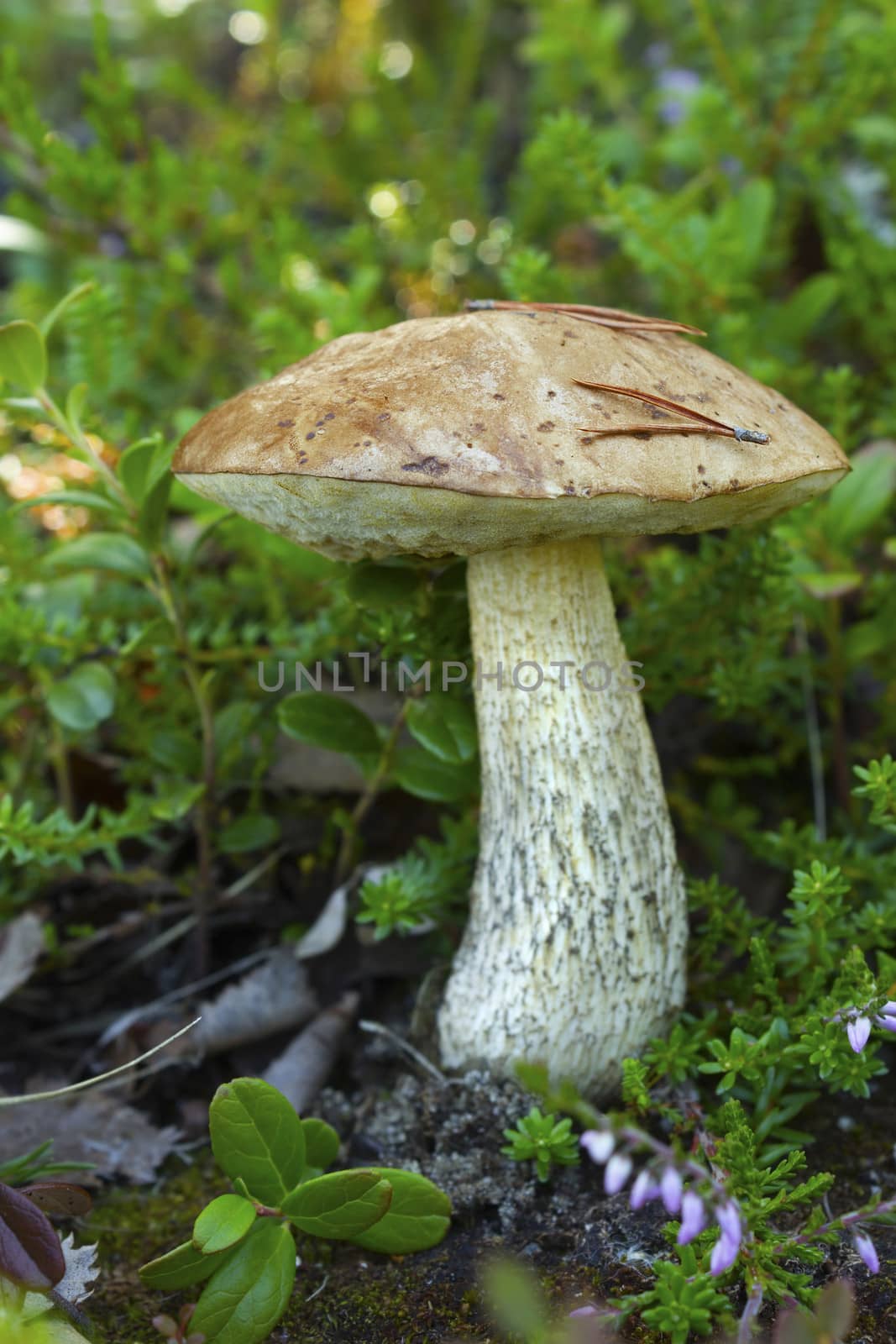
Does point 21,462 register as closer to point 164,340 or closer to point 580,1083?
point 164,340

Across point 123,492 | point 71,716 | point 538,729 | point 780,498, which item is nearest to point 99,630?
point 71,716

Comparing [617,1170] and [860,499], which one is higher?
[860,499]

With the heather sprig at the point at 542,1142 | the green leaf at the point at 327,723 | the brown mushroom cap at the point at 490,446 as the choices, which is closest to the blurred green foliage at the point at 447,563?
the green leaf at the point at 327,723

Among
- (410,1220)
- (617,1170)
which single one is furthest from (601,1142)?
(410,1220)

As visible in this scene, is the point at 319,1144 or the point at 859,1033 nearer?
the point at 859,1033

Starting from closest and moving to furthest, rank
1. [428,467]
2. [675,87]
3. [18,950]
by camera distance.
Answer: [428,467] → [18,950] → [675,87]

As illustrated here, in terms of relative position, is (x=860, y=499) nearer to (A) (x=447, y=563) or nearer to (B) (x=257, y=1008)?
(A) (x=447, y=563)

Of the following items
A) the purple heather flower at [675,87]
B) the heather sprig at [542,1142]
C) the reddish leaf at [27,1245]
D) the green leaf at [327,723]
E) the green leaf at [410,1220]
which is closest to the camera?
the reddish leaf at [27,1245]

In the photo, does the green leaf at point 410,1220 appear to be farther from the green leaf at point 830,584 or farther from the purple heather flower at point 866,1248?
the green leaf at point 830,584
